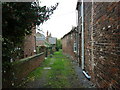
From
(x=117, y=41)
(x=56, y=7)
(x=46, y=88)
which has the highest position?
(x=56, y=7)

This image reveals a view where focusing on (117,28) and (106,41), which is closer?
(117,28)

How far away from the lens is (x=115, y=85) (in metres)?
3.86

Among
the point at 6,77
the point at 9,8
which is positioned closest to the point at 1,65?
the point at 6,77

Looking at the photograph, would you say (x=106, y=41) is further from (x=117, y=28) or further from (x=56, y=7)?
(x=56, y=7)

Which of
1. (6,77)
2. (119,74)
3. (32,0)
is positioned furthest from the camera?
(6,77)

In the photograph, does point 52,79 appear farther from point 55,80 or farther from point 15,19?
point 15,19

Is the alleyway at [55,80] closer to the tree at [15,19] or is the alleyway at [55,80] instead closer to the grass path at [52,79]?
the grass path at [52,79]

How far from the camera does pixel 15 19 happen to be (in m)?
4.09

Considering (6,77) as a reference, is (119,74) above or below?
above

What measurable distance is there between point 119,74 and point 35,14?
3291 millimetres

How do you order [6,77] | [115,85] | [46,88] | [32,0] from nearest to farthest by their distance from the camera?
[115,85]
[32,0]
[6,77]
[46,88]

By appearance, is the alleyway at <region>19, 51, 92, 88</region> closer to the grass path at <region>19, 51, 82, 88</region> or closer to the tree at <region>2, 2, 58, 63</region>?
the grass path at <region>19, 51, 82, 88</region>

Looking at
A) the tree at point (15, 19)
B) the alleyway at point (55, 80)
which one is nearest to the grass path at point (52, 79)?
the alleyway at point (55, 80)

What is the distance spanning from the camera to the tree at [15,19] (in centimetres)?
401
